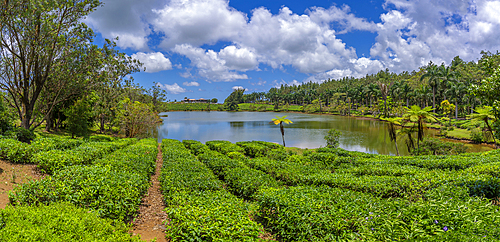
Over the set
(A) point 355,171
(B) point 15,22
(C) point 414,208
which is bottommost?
(A) point 355,171

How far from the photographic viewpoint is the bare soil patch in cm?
690

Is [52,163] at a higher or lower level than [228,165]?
higher

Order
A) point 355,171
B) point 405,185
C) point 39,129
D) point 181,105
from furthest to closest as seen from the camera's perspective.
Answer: point 181,105, point 39,129, point 355,171, point 405,185

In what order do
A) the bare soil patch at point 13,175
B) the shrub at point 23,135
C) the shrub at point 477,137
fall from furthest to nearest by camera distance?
1. the shrub at point 477,137
2. the shrub at point 23,135
3. the bare soil patch at point 13,175

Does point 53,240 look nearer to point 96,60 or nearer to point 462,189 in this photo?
point 462,189

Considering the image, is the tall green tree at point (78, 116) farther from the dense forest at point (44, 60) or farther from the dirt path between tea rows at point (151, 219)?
the dirt path between tea rows at point (151, 219)

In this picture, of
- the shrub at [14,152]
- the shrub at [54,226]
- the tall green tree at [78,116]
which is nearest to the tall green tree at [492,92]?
the shrub at [54,226]

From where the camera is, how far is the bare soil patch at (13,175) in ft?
22.6

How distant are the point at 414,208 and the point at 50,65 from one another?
2281cm

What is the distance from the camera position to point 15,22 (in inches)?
554

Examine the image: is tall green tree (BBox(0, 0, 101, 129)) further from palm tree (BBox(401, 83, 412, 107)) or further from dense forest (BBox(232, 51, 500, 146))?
palm tree (BBox(401, 83, 412, 107))

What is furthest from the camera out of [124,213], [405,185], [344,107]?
[344,107]

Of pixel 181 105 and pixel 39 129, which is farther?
pixel 181 105

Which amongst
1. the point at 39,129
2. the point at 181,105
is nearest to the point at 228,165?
the point at 39,129
